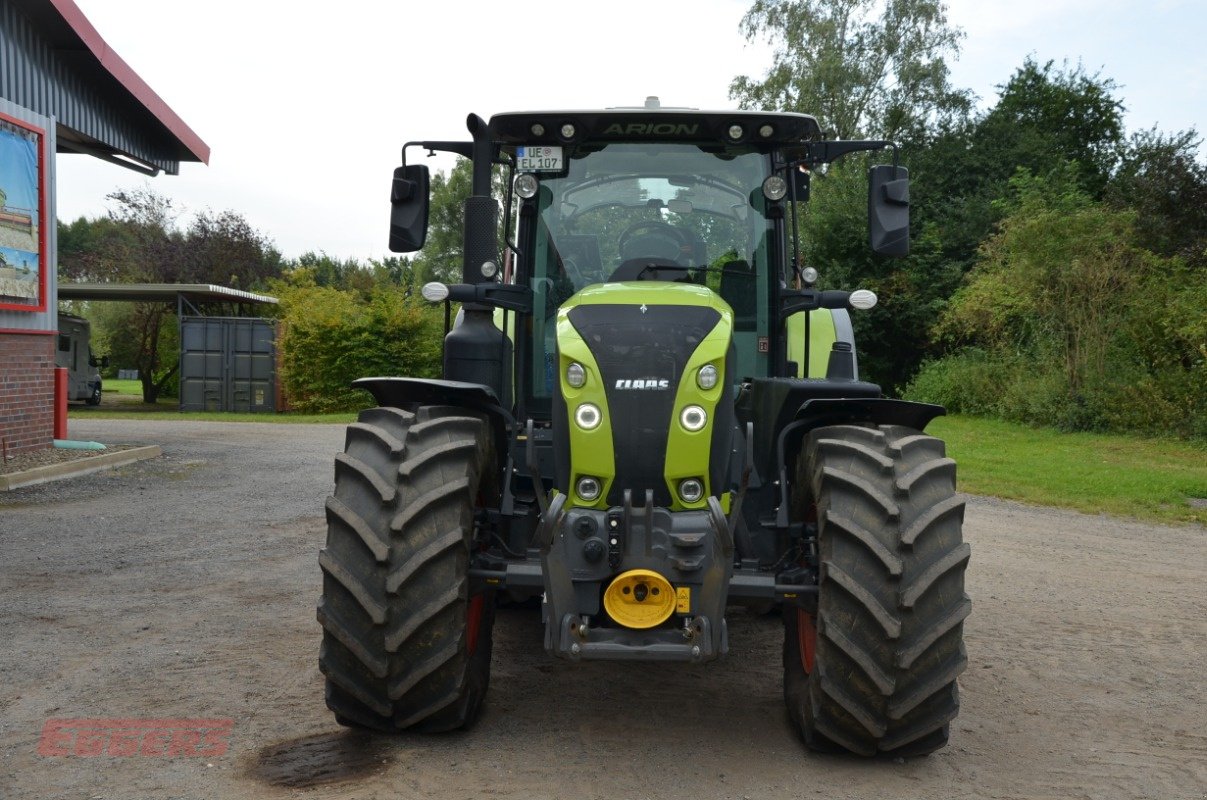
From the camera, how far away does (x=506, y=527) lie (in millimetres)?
4797

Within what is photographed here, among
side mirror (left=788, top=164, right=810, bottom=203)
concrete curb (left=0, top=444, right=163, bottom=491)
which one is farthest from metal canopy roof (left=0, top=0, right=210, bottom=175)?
side mirror (left=788, top=164, right=810, bottom=203)

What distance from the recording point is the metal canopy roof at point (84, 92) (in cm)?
1397

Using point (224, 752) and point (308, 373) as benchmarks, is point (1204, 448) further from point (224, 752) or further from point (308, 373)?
point (308, 373)

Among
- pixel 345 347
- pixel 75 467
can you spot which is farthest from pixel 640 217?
pixel 345 347

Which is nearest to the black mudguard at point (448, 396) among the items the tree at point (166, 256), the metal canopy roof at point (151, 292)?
the metal canopy roof at point (151, 292)

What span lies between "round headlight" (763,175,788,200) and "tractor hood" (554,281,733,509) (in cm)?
124

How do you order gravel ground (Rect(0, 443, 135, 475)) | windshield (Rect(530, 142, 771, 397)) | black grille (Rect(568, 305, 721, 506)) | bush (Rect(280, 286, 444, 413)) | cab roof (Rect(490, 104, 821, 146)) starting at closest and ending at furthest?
black grille (Rect(568, 305, 721, 506))
cab roof (Rect(490, 104, 821, 146))
windshield (Rect(530, 142, 771, 397))
gravel ground (Rect(0, 443, 135, 475))
bush (Rect(280, 286, 444, 413))

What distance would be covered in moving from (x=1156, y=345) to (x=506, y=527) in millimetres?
18052

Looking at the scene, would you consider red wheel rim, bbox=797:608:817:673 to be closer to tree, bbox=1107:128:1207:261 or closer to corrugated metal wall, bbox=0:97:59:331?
corrugated metal wall, bbox=0:97:59:331

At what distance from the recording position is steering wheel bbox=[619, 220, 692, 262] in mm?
5281

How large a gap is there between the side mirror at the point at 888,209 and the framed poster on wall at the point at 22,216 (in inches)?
449

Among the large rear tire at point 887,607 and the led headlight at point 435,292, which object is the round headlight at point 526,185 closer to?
the led headlight at point 435,292

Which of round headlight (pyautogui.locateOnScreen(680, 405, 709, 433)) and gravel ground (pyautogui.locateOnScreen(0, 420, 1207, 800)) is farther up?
round headlight (pyautogui.locateOnScreen(680, 405, 709, 433))

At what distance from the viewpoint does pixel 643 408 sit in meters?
4.27
